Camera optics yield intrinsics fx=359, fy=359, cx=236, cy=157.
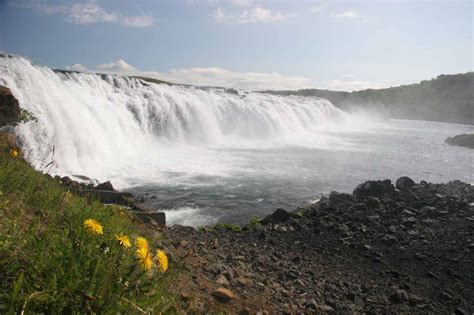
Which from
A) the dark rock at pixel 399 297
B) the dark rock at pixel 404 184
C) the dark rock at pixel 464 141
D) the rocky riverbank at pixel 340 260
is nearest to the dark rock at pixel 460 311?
the rocky riverbank at pixel 340 260

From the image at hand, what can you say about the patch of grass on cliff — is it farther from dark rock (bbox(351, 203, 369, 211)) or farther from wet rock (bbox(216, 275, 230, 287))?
dark rock (bbox(351, 203, 369, 211))

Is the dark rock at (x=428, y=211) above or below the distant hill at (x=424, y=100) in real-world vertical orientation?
below

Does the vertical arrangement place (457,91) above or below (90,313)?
above

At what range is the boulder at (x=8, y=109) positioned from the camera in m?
8.35

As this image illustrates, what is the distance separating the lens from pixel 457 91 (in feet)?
287

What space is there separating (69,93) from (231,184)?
10.1m

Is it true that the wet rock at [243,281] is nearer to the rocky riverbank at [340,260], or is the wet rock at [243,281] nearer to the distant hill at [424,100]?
the rocky riverbank at [340,260]

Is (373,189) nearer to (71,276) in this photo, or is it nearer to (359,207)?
(359,207)

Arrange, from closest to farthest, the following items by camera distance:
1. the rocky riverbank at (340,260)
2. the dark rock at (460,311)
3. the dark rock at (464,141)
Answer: the rocky riverbank at (340,260) → the dark rock at (460,311) → the dark rock at (464,141)

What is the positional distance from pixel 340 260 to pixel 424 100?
9429cm

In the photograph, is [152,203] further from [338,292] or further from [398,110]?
[398,110]

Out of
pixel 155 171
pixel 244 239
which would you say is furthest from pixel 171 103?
pixel 244 239

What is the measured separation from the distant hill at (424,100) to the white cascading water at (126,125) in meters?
53.7

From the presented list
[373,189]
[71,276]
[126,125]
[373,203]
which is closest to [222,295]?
[71,276]
